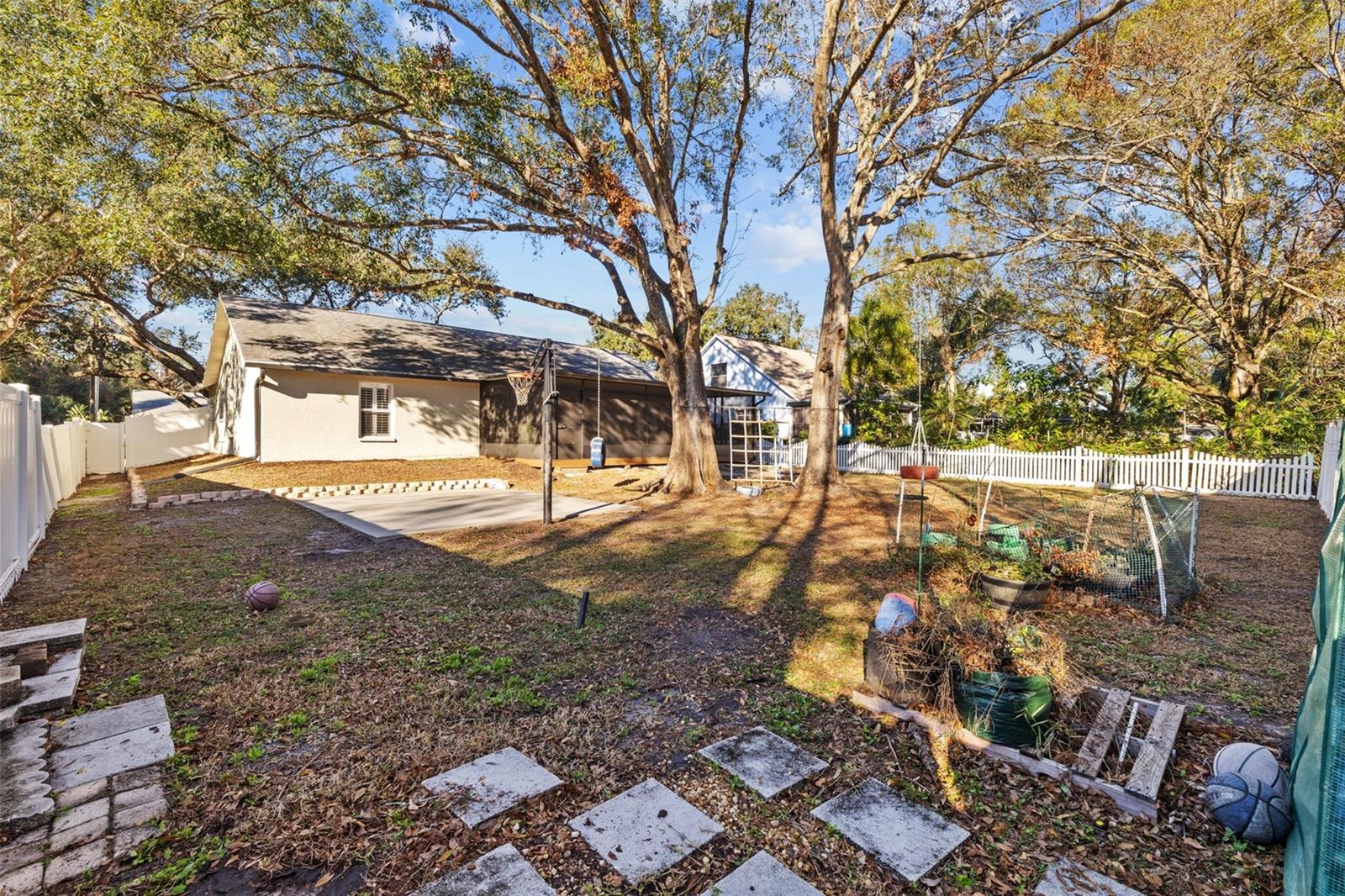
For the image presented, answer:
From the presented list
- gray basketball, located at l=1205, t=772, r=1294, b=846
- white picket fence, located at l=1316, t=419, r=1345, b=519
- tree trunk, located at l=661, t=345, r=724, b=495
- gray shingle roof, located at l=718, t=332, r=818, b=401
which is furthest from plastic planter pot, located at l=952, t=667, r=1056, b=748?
gray shingle roof, located at l=718, t=332, r=818, b=401

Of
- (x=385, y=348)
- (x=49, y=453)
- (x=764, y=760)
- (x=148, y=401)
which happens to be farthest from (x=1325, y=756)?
(x=148, y=401)

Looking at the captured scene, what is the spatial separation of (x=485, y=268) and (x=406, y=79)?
6.14 metres

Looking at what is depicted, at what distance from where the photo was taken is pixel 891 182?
13359mm

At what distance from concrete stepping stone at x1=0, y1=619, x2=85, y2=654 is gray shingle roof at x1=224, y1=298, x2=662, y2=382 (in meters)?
11.9

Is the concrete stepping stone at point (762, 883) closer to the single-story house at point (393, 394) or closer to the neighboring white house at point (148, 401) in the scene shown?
the single-story house at point (393, 394)

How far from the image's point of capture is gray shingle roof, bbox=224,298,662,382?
15188mm

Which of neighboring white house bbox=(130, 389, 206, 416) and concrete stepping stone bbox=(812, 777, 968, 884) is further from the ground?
neighboring white house bbox=(130, 389, 206, 416)

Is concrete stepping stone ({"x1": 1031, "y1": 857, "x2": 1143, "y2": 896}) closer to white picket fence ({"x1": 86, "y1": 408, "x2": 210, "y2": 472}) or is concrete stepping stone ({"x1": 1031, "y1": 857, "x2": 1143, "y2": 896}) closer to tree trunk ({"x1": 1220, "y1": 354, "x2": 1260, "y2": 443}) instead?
tree trunk ({"x1": 1220, "y1": 354, "x2": 1260, "y2": 443})

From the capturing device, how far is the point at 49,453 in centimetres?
982

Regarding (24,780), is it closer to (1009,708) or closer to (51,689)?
(51,689)

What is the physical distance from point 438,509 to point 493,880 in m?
9.42

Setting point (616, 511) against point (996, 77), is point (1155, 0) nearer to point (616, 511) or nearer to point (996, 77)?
point (996, 77)

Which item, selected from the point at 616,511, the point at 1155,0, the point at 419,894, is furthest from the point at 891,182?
the point at 419,894

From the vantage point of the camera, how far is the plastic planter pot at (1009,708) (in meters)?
2.98
